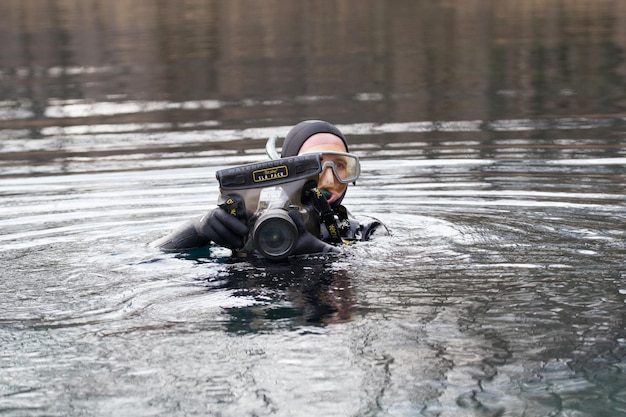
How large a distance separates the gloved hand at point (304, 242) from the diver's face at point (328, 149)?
39 cm

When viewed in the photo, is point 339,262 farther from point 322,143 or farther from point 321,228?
point 322,143

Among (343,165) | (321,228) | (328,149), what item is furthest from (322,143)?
(321,228)

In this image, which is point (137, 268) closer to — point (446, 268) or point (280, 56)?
point (446, 268)

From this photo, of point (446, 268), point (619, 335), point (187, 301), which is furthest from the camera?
point (446, 268)

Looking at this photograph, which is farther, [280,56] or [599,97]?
[280,56]

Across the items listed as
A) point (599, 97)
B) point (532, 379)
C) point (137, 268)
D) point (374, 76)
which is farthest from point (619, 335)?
point (374, 76)

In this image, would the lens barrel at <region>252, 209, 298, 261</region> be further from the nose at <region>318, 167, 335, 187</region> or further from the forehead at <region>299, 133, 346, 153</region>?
the forehead at <region>299, 133, 346, 153</region>

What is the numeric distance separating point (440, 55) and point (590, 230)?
14065mm

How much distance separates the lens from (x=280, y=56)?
66.2 ft

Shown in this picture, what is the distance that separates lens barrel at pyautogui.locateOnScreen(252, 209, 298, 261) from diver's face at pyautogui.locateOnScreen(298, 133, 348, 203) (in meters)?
0.57

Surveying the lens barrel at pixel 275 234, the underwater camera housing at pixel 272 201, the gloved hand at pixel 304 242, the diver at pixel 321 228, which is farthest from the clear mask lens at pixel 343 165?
the lens barrel at pixel 275 234

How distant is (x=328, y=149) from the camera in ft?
19.4

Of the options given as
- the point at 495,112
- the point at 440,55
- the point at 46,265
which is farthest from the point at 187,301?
the point at 440,55

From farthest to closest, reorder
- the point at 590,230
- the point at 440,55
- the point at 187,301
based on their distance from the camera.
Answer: the point at 440,55, the point at 590,230, the point at 187,301
